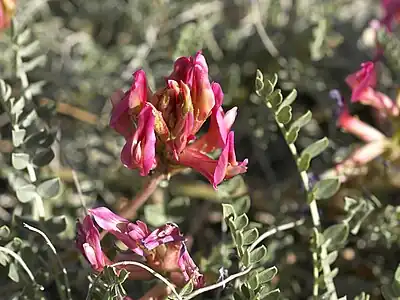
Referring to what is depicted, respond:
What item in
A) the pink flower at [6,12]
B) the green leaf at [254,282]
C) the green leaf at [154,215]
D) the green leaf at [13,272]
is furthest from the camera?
the pink flower at [6,12]

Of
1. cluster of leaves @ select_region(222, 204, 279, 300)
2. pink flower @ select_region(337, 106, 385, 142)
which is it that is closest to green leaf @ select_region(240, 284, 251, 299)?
cluster of leaves @ select_region(222, 204, 279, 300)

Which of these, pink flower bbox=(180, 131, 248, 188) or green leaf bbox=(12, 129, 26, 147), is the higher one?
green leaf bbox=(12, 129, 26, 147)

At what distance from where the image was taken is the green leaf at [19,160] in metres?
1.27

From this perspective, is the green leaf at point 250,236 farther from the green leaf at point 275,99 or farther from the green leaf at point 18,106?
the green leaf at point 18,106

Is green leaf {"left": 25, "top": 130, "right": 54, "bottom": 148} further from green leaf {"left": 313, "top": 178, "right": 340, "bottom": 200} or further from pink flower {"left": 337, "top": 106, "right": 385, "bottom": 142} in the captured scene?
pink flower {"left": 337, "top": 106, "right": 385, "bottom": 142}

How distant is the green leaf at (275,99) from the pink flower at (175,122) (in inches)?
2.8

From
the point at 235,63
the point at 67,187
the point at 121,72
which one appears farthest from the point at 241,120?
the point at 67,187

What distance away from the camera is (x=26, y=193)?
1.30 m

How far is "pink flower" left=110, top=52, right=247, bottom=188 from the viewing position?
114 centimetres

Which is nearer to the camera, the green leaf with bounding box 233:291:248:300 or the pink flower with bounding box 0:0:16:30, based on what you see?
the green leaf with bounding box 233:291:248:300

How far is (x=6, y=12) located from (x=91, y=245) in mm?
666

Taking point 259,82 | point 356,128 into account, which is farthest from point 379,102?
point 259,82

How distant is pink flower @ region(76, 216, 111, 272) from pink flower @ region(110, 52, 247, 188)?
0.12m

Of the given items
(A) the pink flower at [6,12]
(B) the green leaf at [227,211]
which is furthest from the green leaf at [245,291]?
(A) the pink flower at [6,12]
